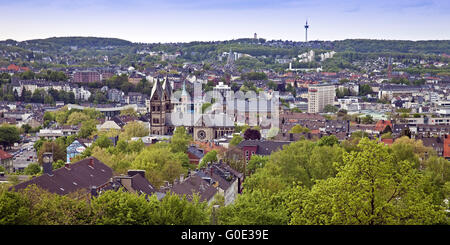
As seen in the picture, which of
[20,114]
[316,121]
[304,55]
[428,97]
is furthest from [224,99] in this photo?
[304,55]

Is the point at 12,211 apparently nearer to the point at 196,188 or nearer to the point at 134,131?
the point at 196,188

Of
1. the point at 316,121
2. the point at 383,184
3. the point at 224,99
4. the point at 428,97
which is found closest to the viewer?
the point at 383,184

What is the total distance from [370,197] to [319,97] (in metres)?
90.1

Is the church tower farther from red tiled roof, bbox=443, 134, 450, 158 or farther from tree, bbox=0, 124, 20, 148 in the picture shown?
red tiled roof, bbox=443, 134, 450, 158

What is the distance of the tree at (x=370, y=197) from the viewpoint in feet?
35.6

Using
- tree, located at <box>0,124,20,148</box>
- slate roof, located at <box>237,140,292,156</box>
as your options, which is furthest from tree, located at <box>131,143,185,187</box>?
tree, located at <box>0,124,20,148</box>

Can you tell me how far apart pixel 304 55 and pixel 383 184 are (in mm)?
176409

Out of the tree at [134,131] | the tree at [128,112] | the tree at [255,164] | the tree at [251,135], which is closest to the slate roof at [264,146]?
the tree at [255,164]

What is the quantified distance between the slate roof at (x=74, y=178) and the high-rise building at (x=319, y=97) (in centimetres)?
7374

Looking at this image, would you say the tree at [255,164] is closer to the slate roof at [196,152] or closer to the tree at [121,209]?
the slate roof at [196,152]

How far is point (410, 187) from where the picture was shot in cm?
1162

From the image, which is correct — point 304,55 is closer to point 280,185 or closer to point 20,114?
point 20,114

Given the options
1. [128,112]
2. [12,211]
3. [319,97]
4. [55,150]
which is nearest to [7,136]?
[55,150]
